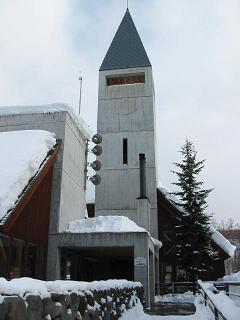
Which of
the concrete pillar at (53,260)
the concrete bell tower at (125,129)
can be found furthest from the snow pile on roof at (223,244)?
the concrete pillar at (53,260)

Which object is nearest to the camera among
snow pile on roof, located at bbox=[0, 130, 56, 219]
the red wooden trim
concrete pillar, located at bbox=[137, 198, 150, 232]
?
the red wooden trim

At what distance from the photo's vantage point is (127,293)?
37.2 feet

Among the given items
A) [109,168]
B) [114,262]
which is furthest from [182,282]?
[109,168]

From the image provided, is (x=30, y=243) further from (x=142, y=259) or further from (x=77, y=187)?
(x=77, y=187)

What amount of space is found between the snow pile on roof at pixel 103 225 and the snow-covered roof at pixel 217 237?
13.0 meters

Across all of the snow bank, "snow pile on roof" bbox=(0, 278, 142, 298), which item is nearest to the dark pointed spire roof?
the snow bank

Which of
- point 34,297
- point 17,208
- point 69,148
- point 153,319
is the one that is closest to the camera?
point 34,297

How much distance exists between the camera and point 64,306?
4.87 m

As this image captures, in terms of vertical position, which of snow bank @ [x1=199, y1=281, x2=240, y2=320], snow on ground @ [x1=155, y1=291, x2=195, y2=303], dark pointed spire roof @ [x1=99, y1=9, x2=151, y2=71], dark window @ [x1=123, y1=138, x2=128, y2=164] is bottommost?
A: snow on ground @ [x1=155, y1=291, x2=195, y2=303]

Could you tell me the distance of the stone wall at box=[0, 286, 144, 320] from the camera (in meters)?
3.54

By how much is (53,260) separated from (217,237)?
17885 mm

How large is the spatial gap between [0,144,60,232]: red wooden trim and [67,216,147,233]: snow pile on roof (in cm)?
332

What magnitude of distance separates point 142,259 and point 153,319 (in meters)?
6.06

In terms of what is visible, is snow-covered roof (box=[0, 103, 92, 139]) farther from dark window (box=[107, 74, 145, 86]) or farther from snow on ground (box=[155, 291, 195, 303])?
dark window (box=[107, 74, 145, 86])
